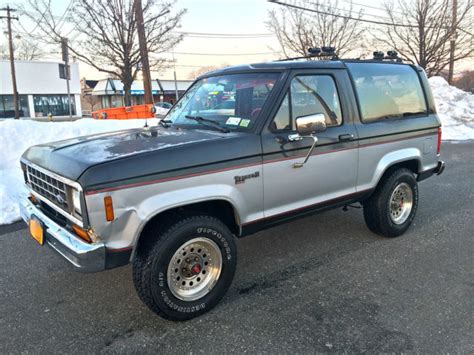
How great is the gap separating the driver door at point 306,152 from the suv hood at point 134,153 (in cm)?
29

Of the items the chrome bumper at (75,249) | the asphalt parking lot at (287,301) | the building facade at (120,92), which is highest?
the building facade at (120,92)

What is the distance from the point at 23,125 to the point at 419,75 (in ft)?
25.7

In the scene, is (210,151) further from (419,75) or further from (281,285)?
(419,75)

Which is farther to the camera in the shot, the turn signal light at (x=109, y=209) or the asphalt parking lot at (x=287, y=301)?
the asphalt parking lot at (x=287, y=301)

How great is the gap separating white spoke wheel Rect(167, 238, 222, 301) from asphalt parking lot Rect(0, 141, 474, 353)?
0.76 ft

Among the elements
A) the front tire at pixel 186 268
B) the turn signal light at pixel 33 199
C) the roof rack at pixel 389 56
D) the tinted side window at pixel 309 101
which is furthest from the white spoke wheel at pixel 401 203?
the turn signal light at pixel 33 199

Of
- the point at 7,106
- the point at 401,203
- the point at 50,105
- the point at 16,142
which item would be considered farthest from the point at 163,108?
the point at 50,105

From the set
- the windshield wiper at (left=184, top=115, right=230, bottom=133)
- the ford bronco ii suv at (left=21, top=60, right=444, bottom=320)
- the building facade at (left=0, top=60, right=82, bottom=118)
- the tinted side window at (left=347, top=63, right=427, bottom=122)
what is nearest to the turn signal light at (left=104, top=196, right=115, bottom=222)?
the ford bronco ii suv at (left=21, top=60, right=444, bottom=320)

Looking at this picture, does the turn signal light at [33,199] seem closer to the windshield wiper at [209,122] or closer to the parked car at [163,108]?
the windshield wiper at [209,122]

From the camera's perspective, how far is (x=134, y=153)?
286 centimetres

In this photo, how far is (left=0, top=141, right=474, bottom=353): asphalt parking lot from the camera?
2.84m

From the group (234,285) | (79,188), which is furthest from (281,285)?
(79,188)

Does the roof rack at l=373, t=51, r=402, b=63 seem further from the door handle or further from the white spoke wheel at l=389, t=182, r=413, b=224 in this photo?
the white spoke wheel at l=389, t=182, r=413, b=224

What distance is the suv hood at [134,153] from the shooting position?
2.68 meters
